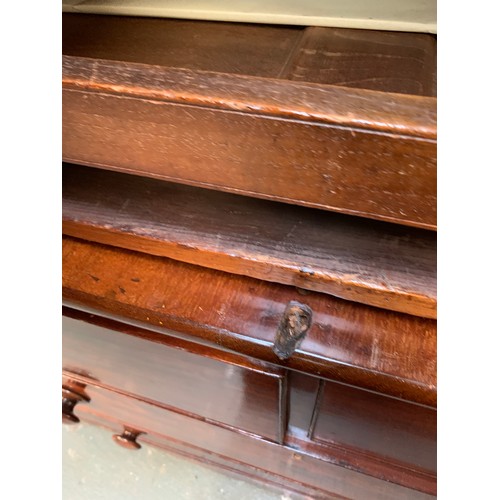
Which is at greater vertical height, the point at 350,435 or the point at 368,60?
the point at 368,60

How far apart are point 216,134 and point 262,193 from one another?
5 cm

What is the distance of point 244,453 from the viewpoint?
2.22 ft

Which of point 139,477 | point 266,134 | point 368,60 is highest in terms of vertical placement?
point 368,60

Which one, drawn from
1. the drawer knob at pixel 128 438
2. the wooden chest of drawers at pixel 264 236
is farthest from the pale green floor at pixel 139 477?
the wooden chest of drawers at pixel 264 236

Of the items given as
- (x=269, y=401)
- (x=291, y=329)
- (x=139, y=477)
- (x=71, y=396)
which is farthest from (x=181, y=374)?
(x=139, y=477)

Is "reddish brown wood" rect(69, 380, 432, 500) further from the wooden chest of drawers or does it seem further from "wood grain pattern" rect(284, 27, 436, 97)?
"wood grain pattern" rect(284, 27, 436, 97)

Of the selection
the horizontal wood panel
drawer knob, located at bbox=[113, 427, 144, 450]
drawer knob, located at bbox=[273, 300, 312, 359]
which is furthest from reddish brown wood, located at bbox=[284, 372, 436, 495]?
drawer knob, located at bbox=[113, 427, 144, 450]

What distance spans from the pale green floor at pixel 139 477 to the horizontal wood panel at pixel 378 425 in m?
0.35

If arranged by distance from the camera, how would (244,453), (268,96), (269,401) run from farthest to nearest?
(244,453) → (269,401) → (268,96)

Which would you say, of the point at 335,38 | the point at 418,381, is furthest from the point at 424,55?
the point at 418,381

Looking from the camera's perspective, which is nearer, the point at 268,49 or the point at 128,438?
the point at 268,49

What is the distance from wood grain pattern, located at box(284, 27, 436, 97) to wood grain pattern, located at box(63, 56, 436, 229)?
14 cm

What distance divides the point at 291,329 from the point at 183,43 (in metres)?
0.32

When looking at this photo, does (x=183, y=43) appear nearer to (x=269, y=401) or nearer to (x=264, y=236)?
(x=264, y=236)
